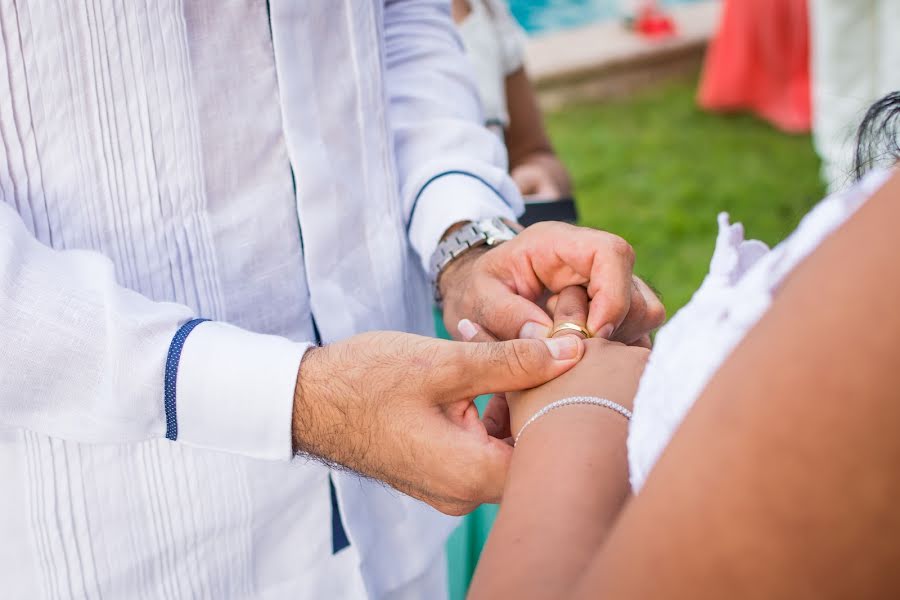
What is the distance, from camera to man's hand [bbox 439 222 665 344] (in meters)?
1.24

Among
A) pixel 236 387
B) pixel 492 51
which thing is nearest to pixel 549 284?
pixel 236 387

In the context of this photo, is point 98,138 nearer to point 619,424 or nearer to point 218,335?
point 218,335

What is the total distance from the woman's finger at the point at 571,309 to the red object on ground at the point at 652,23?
233 inches

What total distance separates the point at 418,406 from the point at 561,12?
10.0 metres

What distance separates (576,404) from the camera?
1016mm

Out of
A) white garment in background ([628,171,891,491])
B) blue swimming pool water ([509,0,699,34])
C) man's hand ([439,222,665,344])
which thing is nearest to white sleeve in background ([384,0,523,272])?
man's hand ([439,222,665,344])

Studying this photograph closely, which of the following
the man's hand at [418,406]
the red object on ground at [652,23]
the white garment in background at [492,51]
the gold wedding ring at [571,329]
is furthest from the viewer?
the red object on ground at [652,23]

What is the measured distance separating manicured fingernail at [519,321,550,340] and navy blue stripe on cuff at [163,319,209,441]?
17.0 inches

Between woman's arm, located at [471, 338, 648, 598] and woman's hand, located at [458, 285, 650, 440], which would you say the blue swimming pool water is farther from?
woman's arm, located at [471, 338, 648, 598]

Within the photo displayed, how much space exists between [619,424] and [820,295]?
0.39 m

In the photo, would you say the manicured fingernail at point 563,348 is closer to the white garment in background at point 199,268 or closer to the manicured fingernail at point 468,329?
the manicured fingernail at point 468,329

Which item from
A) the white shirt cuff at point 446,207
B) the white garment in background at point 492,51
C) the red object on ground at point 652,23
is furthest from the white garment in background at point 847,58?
the white shirt cuff at point 446,207

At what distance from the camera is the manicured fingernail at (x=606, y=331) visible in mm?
1222

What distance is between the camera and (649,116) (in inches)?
236
